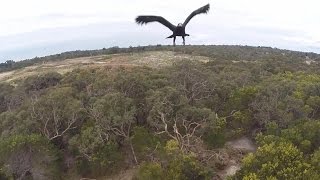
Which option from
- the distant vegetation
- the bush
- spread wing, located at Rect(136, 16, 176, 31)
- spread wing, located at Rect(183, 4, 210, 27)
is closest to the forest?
the bush

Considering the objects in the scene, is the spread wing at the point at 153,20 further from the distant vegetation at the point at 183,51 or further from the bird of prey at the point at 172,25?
the distant vegetation at the point at 183,51

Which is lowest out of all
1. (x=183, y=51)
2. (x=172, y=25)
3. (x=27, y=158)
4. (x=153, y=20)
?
(x=27, y=158)

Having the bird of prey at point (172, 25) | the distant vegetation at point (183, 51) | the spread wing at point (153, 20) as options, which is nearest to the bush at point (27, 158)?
the bird of prey at point (172, 25)

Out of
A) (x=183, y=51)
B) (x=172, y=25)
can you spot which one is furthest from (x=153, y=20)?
(x=183, y=51)

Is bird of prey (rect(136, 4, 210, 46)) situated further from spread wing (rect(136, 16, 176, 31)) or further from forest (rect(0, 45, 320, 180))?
forest (rect(0, 45, 320, 180))

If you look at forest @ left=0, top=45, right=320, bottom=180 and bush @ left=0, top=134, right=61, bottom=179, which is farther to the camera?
bush @ left=0, top=134, right=61, bottom=179

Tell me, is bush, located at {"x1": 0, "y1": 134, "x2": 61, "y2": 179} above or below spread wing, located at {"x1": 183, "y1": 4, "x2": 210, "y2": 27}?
below

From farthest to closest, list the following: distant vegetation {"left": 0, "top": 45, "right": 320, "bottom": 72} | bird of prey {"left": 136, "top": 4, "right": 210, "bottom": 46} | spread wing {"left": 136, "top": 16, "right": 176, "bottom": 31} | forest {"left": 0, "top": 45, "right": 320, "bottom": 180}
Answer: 1. distant vegetation {"left": 0, "top": 45, "right": 320, "bottom": 72}
2. forest {"left": 0, "top": 45, "right": 320, "bottom": 180}
3. bird of prey {"left": 136, "top": 4, "right": 210, "bottom": 46}
4. spread wing {"left": 136, "top": 16, "right": 176, "bottom": 31}

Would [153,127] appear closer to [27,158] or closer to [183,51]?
[27,158]

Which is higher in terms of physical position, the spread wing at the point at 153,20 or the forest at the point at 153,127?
the spread wing at the point at 153,20

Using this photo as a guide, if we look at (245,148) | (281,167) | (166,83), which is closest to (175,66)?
(166,83)

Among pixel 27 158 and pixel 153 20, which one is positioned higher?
pixel 153 20
